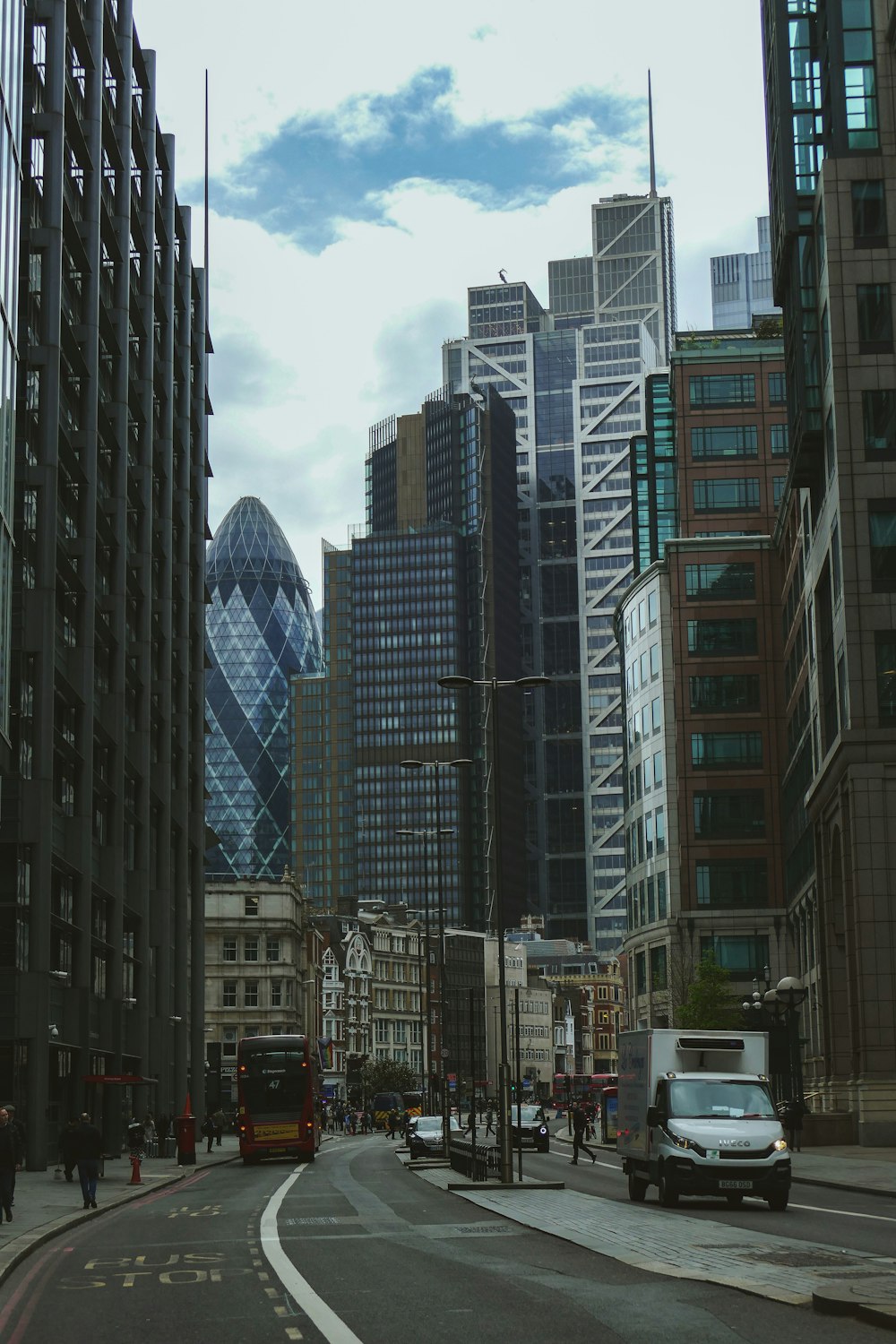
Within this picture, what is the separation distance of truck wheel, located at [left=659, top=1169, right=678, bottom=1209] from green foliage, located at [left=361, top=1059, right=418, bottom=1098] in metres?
129

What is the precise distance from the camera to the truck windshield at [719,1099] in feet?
94.8

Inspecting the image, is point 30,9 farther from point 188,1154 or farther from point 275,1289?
point 275,1289

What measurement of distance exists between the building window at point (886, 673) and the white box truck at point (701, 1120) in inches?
1050

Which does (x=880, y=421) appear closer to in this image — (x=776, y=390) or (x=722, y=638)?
(x=722, y=638)

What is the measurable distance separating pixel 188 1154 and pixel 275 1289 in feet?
141

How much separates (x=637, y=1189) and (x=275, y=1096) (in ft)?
93.7

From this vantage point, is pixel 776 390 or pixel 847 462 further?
pixel 776 390

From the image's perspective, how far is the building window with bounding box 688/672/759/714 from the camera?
102500 mm

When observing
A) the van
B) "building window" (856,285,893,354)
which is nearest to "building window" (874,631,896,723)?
"building window" (856,285,893,354)

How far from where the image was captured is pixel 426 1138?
59.0 metres

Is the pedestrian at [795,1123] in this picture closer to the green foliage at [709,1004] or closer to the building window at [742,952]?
the green foliage at [709,1004]

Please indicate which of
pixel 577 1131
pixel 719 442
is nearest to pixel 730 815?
pixel 719 442

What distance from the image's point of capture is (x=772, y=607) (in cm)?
10269

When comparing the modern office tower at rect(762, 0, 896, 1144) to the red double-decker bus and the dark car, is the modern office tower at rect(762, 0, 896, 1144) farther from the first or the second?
the red double-decker bus
